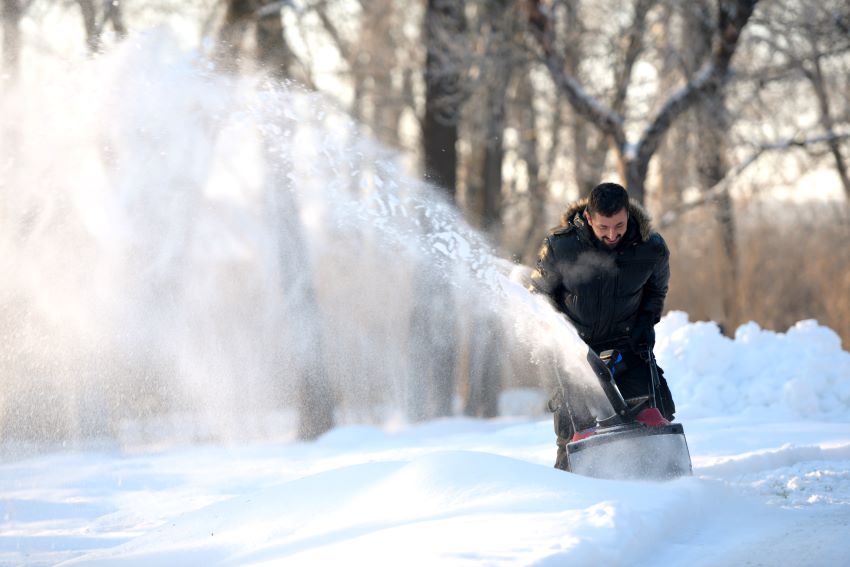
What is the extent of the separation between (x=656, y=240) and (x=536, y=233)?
18.3m

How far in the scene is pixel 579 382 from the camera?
5371mm

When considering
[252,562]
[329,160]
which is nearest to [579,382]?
[252,562]

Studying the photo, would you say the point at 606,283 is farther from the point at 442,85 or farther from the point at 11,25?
the point at 11,25

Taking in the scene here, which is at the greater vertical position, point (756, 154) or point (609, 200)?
point (756, 154)

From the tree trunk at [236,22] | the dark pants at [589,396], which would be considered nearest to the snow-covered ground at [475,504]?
the dark pants at [589,396]

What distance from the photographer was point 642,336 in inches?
210

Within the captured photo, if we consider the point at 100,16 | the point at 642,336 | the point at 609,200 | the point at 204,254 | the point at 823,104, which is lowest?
the point at 642,336

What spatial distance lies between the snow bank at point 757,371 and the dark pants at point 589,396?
9.02 ft

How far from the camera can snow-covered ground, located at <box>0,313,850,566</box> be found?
3.99 metres

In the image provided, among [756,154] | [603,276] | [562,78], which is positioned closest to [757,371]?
[603,276]

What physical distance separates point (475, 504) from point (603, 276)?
1478mm

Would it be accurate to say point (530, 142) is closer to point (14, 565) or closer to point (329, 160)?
point (329, 160)

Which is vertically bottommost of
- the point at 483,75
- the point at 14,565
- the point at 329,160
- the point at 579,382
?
the point at 14,565

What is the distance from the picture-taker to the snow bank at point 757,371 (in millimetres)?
7984
